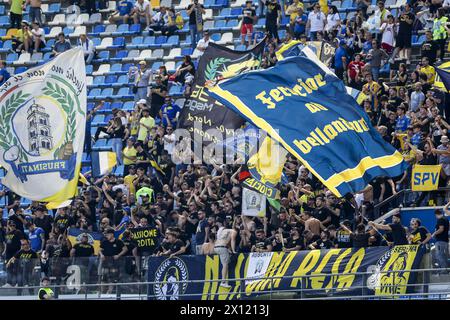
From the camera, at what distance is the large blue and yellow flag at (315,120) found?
58.7 ft

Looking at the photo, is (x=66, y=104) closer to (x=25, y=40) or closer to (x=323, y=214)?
(x=323, y=214)

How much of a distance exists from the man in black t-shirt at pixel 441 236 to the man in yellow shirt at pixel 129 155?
8683 mm

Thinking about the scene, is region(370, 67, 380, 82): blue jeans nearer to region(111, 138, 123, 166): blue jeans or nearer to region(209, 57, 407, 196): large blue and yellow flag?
region(111, 138, 123, 166): blue jeans

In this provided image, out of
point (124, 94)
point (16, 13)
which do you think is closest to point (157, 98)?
point (124, 94)

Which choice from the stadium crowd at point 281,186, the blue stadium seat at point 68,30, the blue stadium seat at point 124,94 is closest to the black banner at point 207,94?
the stadium crowd at point 281,186

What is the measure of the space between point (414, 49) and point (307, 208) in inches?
261

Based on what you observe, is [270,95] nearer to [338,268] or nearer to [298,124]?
[298,124]

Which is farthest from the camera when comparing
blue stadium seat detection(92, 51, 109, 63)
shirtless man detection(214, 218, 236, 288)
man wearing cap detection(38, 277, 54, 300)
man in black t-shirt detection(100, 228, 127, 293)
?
blue stadium seat detection(92, 51, 109, 63)

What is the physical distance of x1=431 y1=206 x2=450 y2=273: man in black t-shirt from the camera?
61.5ft

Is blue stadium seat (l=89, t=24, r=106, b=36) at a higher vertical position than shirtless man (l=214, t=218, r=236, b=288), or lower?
higher

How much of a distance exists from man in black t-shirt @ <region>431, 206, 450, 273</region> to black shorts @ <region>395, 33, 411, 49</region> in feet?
21.8

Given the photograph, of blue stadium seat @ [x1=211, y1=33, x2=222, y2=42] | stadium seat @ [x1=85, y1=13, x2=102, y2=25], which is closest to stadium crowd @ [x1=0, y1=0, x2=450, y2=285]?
blue stadium seat @ [x1=211, y1=33, x2=222, y2=42]

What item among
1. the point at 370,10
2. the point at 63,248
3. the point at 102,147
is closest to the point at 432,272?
the point at 63,248

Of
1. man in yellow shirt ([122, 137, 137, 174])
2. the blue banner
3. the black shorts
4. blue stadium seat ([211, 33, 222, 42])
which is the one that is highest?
blue stadium seat ([211, 33, 222, 42])
